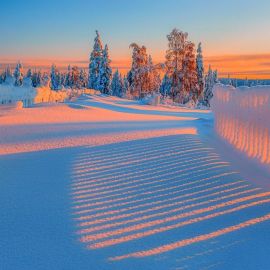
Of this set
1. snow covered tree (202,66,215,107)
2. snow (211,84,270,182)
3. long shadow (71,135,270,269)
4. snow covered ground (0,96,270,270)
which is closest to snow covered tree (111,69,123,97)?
snow covered tree (202,66,215,107)

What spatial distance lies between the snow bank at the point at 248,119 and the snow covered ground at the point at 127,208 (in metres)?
0.42

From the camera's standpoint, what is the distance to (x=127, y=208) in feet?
12.7

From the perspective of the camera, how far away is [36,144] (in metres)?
6.61

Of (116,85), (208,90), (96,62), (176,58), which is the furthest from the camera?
(116,85)

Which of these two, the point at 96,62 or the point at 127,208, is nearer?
the point at 127,208

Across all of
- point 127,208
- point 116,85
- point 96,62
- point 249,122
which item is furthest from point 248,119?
point 116,85

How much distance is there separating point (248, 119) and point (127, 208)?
3139 mm

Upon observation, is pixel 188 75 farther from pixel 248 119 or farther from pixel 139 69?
pixel 248 119

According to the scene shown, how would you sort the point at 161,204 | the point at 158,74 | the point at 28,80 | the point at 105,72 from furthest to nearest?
the point at 105,72
the point at 158,74
the point at 28,80
the point at 161,204

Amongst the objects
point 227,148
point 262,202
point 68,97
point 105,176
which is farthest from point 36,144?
point 68,97

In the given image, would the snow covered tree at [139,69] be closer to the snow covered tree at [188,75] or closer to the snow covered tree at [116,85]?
the snow covered tree at [188,75]

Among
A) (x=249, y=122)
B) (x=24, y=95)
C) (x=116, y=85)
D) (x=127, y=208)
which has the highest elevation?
(x=249, y=122)

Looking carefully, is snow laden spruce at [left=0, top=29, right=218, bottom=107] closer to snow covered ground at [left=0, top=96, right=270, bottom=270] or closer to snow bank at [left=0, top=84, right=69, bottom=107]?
snow bank at [left=0, top=84, right=69, bottom=107]

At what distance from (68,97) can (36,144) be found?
2120 cm
